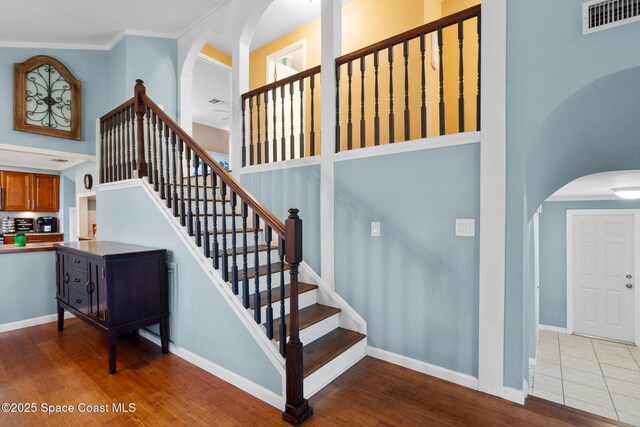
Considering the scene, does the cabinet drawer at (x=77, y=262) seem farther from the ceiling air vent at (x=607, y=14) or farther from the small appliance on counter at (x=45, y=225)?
the small appliance on counter at (x=45, y=225)

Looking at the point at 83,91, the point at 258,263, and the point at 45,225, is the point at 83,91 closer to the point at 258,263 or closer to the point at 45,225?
the point at 45,225

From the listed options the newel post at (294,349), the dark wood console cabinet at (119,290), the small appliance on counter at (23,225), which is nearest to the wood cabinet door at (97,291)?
the dark wood console cabinet at (119,290)

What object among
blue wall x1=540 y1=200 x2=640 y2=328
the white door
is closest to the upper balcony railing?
blue wall x1=540 y1=200 x2=640 y2=328

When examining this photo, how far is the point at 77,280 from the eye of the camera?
9.52 feet

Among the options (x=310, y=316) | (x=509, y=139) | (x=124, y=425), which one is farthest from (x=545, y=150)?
(x=124, y=425)

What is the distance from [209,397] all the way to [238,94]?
11.0 ft

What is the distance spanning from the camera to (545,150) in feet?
7.35

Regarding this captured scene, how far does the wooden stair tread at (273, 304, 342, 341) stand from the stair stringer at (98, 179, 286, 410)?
0.80ft

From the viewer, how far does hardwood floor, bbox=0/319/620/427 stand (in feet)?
6.23

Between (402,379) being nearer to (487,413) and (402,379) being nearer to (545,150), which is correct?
(487,413)

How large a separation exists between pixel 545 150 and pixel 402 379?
2012mm

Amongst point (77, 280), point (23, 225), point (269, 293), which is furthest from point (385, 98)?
point (23, 225)

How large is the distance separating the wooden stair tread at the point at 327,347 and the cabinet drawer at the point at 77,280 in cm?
208

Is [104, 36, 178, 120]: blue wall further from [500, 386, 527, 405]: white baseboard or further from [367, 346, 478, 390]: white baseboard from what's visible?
[500, 386, 527, 405]: white baseboard
